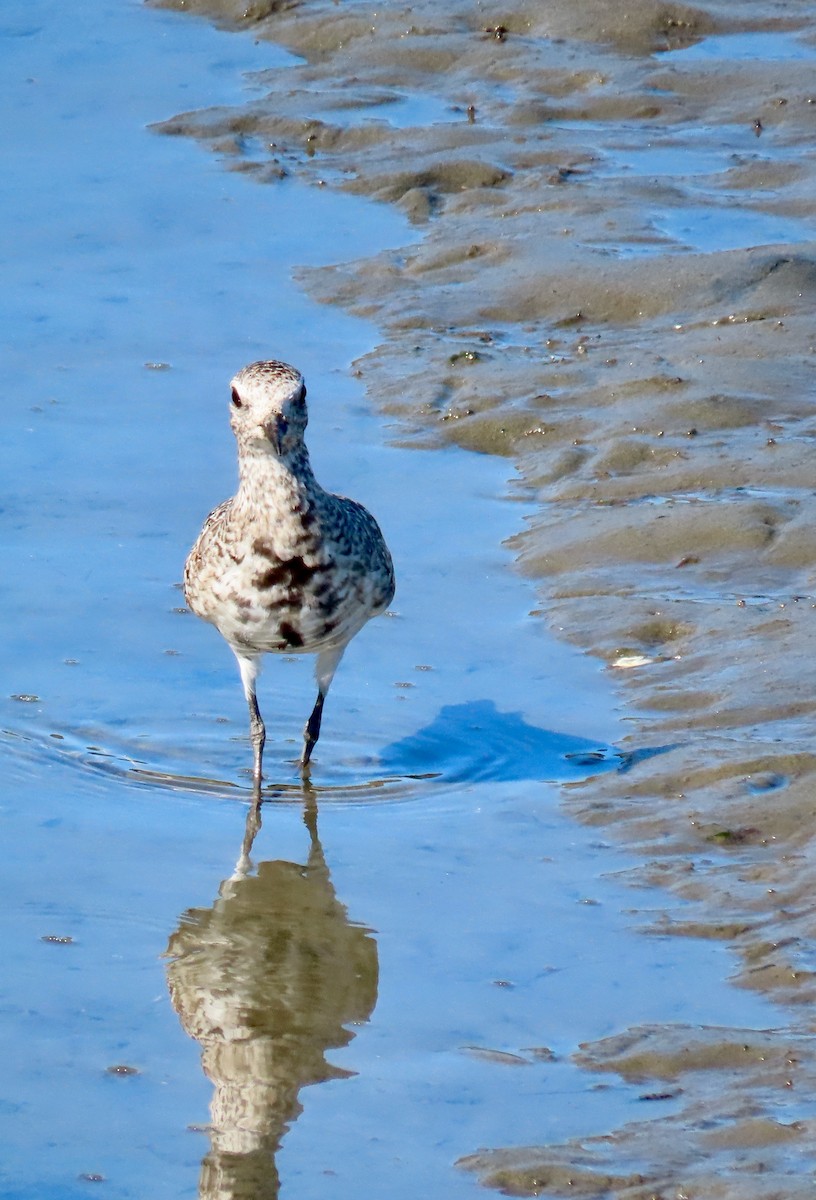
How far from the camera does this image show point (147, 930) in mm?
6836

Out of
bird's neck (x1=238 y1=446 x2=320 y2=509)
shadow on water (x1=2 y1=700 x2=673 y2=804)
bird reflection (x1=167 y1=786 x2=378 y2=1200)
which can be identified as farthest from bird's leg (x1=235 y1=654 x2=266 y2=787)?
bird's neck (x1=238 y1=446 x2=320 y2=509)

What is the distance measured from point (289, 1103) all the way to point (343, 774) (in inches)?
95.2

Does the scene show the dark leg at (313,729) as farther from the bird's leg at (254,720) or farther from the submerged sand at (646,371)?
the submerged sand at (646,371)

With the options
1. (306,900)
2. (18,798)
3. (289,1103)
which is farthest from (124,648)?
(289,1103)

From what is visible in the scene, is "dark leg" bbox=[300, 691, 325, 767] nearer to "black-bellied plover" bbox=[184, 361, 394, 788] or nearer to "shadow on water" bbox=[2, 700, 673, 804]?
"shadow on water" bbox=[2, 700, 673, 804]

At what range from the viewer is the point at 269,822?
7766 mm

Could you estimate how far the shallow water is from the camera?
578cm

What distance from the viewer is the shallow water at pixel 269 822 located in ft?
19.0

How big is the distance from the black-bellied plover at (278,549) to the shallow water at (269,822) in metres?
0.83

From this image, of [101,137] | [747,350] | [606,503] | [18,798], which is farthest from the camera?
[101,137]

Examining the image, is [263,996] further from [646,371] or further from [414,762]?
[646,371]

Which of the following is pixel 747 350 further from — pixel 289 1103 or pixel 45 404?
pixel 289 1103

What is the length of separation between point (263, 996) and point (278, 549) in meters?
1.72

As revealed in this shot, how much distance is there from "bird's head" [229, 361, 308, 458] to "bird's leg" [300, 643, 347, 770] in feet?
3.66
